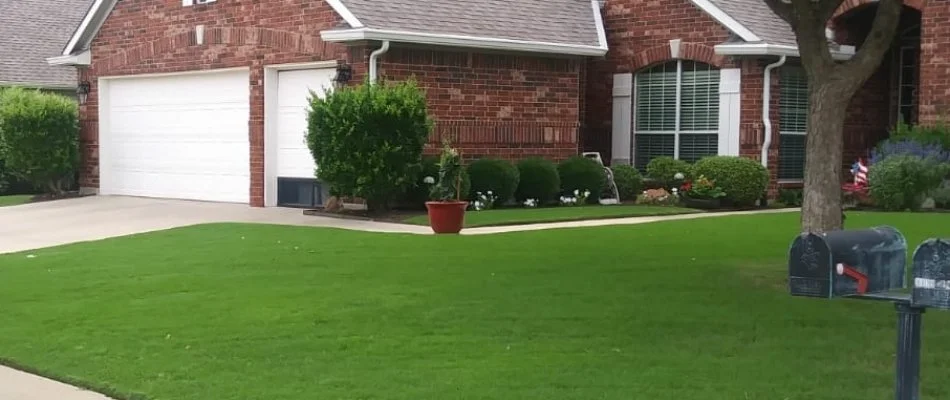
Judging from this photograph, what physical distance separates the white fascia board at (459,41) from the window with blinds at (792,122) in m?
Result: 3.22

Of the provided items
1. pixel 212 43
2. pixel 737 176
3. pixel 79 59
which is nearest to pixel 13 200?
pixel 79 59

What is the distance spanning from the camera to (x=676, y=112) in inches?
820

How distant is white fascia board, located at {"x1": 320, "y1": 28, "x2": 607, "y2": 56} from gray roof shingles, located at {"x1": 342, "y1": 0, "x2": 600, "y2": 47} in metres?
0.17

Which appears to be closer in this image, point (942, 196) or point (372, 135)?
point (372, 135)

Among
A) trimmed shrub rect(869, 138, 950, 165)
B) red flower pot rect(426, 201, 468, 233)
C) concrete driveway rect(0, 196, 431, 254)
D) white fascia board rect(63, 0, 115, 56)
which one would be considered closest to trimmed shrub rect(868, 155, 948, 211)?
trimmed shrub rect(869, 138, 950, 165)

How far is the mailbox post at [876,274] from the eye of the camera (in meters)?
4.69

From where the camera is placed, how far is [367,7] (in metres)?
17.9

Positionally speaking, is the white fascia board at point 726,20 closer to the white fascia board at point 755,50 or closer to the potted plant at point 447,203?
the white fascia board at point 755,50

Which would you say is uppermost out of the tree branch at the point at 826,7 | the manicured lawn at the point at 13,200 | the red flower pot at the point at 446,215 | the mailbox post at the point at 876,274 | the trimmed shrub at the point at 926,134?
the tree branch at the point at 826,7

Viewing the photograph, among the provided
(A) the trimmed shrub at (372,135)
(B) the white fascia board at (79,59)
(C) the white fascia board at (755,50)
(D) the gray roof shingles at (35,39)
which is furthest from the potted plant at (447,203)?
(D) the gray roof shingles at (35,39)

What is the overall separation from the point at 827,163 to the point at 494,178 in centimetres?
889

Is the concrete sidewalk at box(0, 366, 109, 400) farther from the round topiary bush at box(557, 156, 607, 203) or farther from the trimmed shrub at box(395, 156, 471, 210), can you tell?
the round topiary bush at box(557, 156, 607, 203)

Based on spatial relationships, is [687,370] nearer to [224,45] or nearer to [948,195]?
[948,195]

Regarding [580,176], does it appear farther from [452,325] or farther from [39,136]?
[452,325]
